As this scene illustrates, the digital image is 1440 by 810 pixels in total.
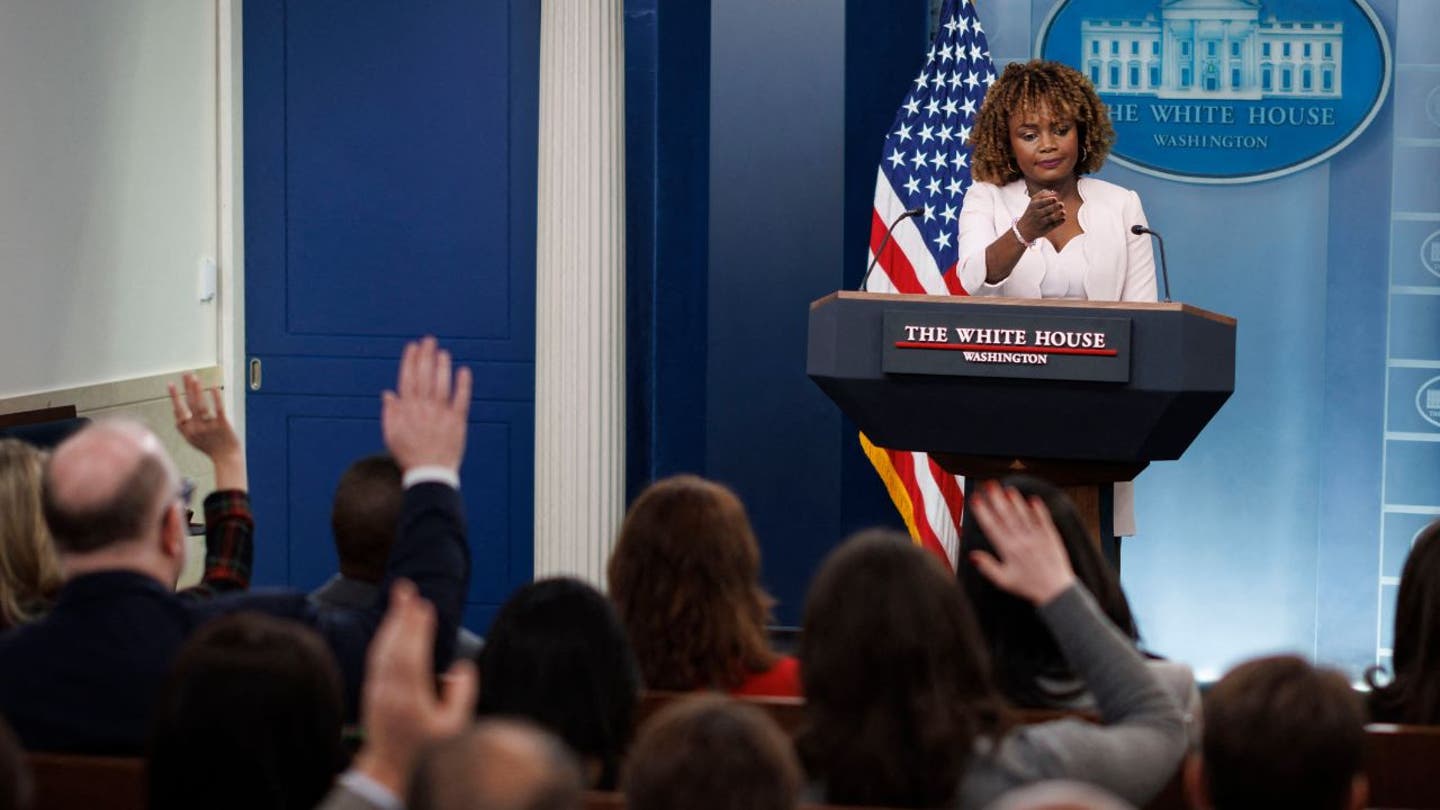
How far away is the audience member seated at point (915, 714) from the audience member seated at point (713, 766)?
0.41 meters

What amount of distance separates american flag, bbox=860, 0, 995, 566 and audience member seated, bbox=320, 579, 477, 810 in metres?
3.77

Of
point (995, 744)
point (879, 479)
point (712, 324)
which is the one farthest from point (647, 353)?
point (995, 744)

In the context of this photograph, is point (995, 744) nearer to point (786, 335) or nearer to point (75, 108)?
point (786, 335)

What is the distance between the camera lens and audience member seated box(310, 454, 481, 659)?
9.34 ft

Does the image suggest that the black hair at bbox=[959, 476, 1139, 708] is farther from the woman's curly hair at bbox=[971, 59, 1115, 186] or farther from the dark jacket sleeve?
the woman's curly hair at bbox=[971, 59, 1115, 186]

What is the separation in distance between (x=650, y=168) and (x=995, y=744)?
4.10 m

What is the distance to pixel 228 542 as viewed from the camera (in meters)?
3.07

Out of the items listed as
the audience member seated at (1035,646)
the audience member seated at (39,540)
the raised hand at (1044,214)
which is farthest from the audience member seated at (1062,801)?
the raised hand at (1044,214)

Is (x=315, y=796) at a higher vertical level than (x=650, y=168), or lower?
lower

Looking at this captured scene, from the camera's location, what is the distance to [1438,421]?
18.6 feet

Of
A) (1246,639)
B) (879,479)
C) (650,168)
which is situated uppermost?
(650,168)

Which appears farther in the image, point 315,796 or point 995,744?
point 995,744

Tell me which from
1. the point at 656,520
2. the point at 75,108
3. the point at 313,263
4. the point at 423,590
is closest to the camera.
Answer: the point at 423,590

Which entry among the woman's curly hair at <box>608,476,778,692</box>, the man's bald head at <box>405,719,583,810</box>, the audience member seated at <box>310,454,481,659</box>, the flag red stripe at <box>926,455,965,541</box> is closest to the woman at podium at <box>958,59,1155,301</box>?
the flag red stripe at <box>926,455,965,541</box>
